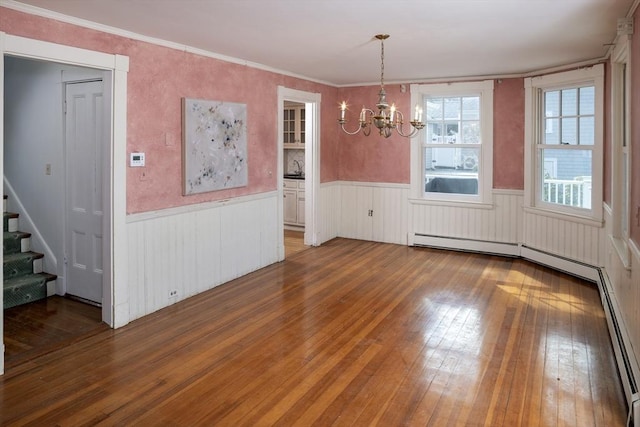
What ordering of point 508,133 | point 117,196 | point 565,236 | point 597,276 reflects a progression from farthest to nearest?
point 508,133 → point 565,236 → point 597,276 → point 117,196

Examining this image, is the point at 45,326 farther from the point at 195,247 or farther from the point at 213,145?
the point at 213,145

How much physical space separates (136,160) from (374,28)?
7.79ft

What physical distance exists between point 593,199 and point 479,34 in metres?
2.56

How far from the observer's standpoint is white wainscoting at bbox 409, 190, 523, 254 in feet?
22.3

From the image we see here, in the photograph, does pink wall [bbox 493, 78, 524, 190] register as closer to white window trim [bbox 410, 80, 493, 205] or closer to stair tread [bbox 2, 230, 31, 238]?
white window trim [bbox 410, 80, 493, 205]

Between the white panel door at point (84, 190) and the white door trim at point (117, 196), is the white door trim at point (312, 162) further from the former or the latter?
the white door trim at point (117, 196)

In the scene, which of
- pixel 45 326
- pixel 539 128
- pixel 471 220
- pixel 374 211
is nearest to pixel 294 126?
pixel 374 211

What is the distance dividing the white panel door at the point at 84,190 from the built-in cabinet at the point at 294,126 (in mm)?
4430

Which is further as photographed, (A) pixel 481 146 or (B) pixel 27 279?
(A) pixel 481 146

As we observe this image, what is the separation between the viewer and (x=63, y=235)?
16.2 ft

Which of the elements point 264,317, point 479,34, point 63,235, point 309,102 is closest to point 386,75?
point 309,102

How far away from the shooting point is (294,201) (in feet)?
28.1

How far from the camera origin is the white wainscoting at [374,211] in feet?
25.1

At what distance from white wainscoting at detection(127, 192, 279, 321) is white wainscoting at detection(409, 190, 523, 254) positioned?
2.39 m
